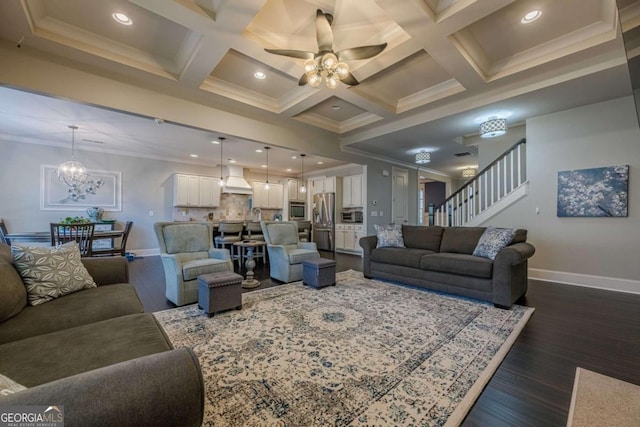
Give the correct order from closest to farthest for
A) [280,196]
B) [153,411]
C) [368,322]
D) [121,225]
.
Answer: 1. [153,411]
2. [368,322]
3. [121,225]
4. [280,196]

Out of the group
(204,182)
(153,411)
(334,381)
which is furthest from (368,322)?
(204,182)

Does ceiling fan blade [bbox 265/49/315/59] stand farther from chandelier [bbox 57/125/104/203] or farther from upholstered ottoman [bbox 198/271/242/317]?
chandelier [bbox 57/125/104/203]

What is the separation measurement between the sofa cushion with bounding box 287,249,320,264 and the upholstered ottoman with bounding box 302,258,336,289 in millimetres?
273

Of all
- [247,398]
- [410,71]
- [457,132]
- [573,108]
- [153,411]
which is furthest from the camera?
[457,132]

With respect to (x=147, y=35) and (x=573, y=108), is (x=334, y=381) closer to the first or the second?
(x=147, y=35)

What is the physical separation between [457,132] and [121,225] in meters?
7.96

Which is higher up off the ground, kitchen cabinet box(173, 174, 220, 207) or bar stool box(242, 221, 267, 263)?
kitchen cabinet box(173, 174, 220, 207)

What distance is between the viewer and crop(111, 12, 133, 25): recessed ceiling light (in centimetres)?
238

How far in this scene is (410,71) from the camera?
336cm

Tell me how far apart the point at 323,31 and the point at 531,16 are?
204cm

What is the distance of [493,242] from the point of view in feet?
10.9

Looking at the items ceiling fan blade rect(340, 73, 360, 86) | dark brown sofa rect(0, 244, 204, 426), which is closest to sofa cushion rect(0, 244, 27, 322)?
dark brown sofa rect(0, 244, 204, 426)

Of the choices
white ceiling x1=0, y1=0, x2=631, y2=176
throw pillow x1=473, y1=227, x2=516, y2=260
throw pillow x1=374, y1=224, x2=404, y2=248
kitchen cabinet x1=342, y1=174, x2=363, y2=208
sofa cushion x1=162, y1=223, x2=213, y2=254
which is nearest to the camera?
white ceiling x1=0, y1=0, x2=631, y2=176

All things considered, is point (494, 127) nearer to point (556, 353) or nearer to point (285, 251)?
point (556, 353)
